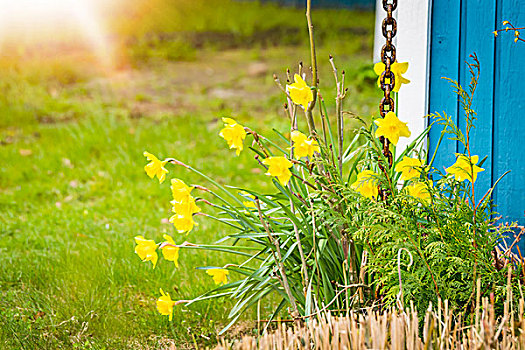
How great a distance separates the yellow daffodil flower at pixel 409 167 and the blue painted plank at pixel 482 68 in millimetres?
691

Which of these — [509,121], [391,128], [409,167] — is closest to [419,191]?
[409,167]

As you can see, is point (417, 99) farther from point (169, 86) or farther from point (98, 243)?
point (169, 86)

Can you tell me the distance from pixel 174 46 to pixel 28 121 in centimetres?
360

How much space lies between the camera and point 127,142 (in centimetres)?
582

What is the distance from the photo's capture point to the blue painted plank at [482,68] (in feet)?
7.96

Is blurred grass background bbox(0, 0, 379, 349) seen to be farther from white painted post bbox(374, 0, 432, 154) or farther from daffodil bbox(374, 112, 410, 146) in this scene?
white painted post bbox(374, 0, 432, 154)

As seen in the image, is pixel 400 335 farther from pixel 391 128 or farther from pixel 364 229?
pixel 391 128

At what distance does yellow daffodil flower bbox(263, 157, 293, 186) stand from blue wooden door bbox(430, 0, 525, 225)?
3.46ft

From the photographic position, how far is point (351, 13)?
1069 centimetres

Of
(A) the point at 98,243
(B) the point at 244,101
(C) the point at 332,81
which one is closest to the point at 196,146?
(B) the point at 244,101

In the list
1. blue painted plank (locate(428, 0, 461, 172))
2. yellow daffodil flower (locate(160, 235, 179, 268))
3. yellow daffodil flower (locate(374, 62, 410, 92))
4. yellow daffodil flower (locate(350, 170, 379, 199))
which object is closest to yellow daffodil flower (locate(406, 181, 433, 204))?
yellow daffodil flower (locate(350, 170, 379, 199))

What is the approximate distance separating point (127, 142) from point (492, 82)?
4142 millimetres

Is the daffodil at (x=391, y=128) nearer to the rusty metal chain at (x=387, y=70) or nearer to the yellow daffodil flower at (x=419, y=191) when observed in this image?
the rusty metal chain at (x=387, y=70)

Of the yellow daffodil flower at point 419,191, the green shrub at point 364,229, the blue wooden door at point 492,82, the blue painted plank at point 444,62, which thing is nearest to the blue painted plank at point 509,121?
the blue wooden door at point 492,82
